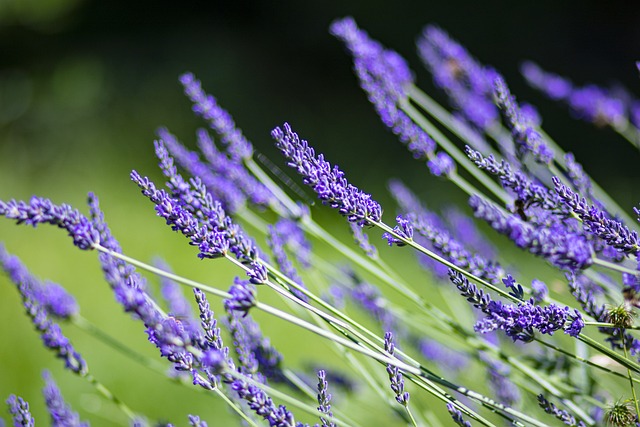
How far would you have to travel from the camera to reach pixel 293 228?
115 cm

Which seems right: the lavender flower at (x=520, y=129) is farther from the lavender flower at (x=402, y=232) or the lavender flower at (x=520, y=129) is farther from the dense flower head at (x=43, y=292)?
the dense flower head at (x=43, y=292)

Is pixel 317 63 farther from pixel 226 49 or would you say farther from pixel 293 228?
pixel 293 228

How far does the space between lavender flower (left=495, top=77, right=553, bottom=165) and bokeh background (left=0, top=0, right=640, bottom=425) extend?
53.7 inches

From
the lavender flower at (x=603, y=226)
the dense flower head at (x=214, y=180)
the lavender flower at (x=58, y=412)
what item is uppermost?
the dense flower head at (x=214, y=180)

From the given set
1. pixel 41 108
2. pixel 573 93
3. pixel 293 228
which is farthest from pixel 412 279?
pixel 41 108

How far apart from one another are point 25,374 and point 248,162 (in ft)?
4.20

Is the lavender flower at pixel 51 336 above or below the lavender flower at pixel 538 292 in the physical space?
→ below

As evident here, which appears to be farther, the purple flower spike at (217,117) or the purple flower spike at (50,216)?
the purple flower spike at (217,117)

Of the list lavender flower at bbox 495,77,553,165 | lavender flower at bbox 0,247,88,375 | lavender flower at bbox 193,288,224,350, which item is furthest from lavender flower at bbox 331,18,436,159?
lavender flower at bbox 0,247,88,375

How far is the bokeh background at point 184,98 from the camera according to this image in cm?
242

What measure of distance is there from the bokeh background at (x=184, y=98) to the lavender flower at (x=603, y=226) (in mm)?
1485

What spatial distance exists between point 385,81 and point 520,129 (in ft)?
1.08

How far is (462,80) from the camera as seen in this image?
1.33m

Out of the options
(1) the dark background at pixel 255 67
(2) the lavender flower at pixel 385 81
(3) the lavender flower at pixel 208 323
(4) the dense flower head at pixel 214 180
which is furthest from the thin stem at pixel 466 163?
(1) the dark background at pixel 255 67
